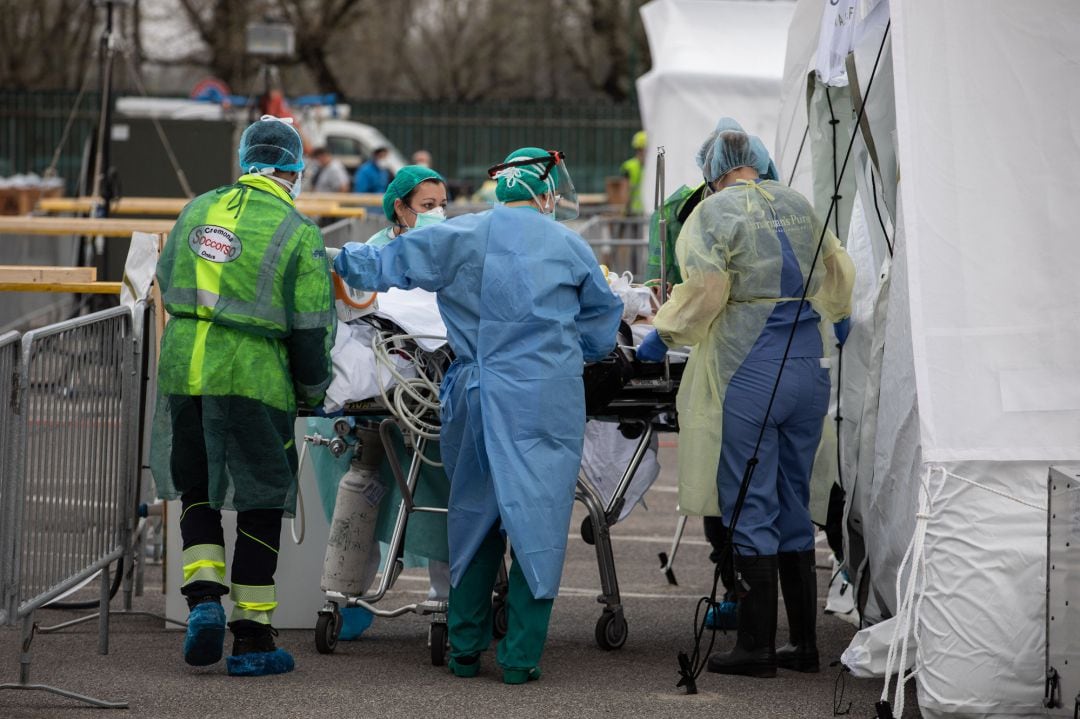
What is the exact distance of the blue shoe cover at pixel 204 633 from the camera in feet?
17.4

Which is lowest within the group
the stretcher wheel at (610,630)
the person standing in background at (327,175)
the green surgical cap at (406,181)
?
the person standing in background at (327,175)

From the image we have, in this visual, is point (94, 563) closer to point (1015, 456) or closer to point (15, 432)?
point (15, 432)

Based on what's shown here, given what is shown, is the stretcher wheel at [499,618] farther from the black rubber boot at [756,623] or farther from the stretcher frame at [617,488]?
the black rubber boot at [756,623]

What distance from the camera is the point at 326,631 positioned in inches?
235

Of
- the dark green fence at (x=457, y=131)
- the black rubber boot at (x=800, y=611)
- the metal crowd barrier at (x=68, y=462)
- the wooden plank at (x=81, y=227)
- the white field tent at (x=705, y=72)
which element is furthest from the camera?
the dark green fence at (x=457, y=131)

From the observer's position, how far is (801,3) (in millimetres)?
7648

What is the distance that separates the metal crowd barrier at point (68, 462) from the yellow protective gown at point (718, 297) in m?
1.98

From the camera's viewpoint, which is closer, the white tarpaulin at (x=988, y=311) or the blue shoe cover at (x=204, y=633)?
the white tarpaulin at (x=988, y=311)

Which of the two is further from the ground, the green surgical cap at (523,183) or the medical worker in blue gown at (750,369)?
the green surgical cap at (523,183)

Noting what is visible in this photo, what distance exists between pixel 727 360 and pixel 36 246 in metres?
9.62

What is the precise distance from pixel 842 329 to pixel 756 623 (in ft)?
4.66

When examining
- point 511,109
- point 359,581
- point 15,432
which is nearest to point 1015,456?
point 359,581

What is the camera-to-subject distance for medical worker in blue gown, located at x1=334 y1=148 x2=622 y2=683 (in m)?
5.35

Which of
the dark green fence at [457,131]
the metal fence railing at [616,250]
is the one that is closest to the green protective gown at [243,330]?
the metal fence railing at [616,250]
